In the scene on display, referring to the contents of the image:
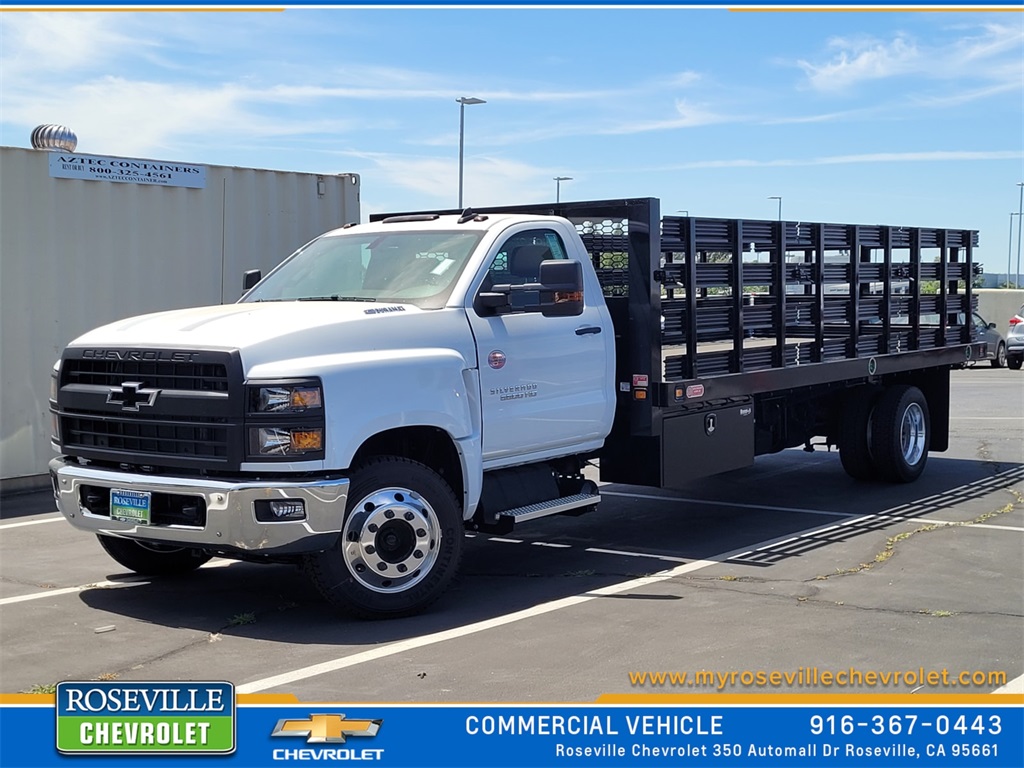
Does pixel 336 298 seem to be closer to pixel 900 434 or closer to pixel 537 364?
pixel 537 364

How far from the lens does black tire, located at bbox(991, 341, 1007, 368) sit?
2873cm

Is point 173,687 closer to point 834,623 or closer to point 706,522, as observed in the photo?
point 834,623

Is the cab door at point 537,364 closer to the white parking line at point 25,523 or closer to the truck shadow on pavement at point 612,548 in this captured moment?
the truck shadow on pavement at point 612,548

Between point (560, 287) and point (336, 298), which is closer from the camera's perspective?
point (560, 287)

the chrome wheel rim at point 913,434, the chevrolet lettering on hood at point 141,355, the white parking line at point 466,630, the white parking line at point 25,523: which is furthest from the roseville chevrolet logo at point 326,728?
the chrome wheel rim at point 913,434

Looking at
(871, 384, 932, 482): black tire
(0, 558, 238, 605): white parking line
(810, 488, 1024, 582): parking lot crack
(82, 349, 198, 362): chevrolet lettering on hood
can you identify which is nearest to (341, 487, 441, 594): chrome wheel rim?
(82, 349, 198, 362): chevrolet lettering on hood

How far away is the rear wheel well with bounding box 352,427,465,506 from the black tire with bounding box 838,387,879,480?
541 centimetres

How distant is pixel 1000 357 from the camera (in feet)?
95.1

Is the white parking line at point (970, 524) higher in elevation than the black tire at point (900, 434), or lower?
lower

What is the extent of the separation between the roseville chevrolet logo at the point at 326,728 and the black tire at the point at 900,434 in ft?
24.8

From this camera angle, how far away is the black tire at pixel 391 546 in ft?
21.8

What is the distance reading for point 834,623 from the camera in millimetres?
6707

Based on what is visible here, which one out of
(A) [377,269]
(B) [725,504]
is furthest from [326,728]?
(B) [725,504]

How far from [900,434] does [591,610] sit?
5488 millimetres
